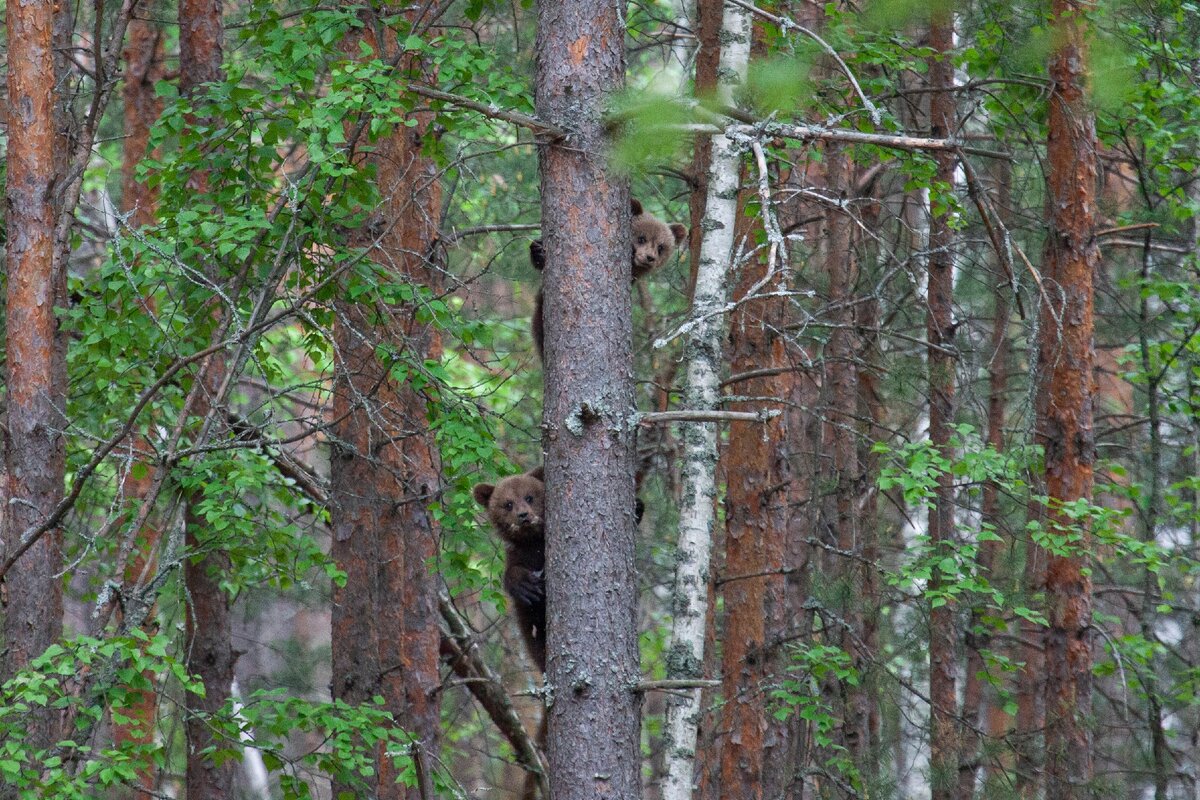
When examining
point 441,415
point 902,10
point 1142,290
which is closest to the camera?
point 902,10

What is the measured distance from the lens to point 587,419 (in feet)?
15.8

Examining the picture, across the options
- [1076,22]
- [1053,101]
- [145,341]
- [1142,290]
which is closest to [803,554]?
[1142,290]

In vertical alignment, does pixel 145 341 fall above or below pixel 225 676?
above

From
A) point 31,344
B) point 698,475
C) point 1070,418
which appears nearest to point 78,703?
point 31,344

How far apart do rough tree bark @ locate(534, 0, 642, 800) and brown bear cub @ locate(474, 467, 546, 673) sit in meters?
3.21

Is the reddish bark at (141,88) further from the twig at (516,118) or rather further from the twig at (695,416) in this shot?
Answer: the twig at (695,416)

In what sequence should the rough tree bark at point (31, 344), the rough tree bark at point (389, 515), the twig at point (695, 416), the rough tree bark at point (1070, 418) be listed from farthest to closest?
the rough tree bark at point (1070, 418)
the rough tree bark at point (389, 515)
the rough tree bark at point (31, 344)
the twig at point (695, 416)

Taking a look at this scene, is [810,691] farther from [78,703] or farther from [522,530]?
[78,703]

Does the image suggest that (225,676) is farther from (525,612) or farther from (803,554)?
(803,554)

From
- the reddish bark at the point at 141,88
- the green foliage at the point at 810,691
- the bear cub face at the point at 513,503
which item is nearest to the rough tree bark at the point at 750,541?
the green foliage at the point at 810,691

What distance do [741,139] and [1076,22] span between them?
176 inches

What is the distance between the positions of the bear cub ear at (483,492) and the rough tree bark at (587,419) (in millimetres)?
3417

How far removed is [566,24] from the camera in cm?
509

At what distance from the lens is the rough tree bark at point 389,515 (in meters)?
A: 8.59
